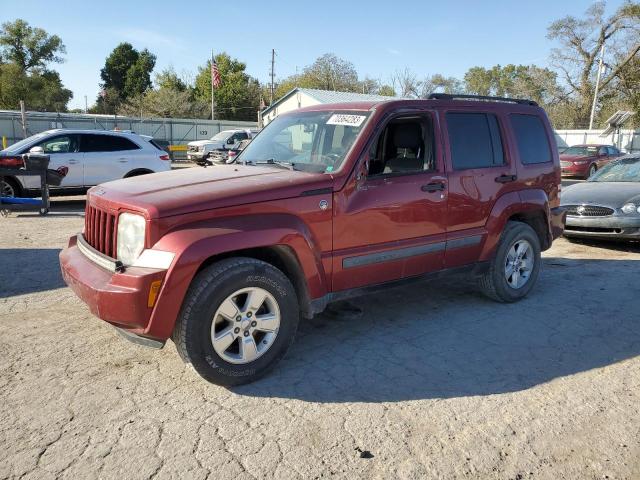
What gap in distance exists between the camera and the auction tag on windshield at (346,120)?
421cm

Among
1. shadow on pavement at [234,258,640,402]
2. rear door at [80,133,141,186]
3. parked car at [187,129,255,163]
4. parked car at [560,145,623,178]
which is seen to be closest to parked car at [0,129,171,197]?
rear door at [80,133,141,186]

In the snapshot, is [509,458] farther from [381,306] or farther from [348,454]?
[381,306]

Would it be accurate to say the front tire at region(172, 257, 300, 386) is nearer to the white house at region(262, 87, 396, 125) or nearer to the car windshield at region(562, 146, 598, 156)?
the car windshield at region(562, 146, 598, 156)

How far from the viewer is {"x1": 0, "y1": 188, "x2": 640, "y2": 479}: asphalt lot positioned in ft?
8.91

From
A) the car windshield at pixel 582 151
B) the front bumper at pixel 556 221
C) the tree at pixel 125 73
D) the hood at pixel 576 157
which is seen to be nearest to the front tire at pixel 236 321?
the front bumper at pixel 556 221

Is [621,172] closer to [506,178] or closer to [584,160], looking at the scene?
[506,178]

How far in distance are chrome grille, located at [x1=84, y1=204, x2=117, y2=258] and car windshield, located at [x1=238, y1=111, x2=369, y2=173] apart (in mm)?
1399

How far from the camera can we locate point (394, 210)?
416 cm

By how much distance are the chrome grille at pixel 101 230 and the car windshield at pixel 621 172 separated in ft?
28.3

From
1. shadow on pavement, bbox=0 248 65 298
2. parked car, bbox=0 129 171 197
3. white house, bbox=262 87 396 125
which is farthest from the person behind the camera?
white house, bbox=262 87 396 125

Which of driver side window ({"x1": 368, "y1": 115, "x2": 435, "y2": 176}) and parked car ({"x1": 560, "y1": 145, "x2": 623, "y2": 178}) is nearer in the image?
driver side window ({"x1": 368, "y1": 115, "x2": 435, "y2": 176})

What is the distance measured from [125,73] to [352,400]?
78.2 meters

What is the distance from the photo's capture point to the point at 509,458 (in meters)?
2.78

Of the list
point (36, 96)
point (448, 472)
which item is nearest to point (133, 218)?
point (448, 472)
